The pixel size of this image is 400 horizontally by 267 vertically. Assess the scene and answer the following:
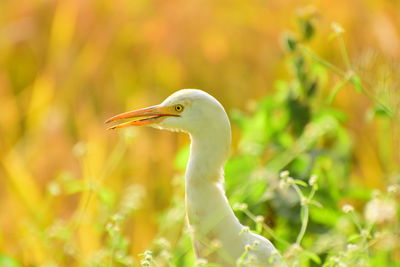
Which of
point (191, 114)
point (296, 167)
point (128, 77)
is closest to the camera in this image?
point (191, 114)

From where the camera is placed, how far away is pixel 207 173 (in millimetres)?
1253

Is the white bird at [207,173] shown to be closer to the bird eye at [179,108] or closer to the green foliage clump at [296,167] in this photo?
the bird eye at [179,108]

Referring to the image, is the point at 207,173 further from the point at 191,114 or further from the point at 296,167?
the point at 296,167

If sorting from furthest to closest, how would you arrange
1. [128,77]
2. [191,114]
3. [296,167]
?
[128,77]
[296,167]
[191,114]

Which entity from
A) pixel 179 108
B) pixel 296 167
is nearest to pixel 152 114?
pixel 179 108

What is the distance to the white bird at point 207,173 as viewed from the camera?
1.23 m

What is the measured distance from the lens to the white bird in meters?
1.23

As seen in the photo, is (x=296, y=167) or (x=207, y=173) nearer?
(x=207, y=173)

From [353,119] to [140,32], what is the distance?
0.95 metres

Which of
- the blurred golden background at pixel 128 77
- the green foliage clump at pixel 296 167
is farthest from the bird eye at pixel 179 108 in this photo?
the blurred golden background at pixel 128 77

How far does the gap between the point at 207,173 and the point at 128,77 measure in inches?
74.9

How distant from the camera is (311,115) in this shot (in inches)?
76.3

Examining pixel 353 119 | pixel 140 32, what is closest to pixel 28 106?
pixel 140 32

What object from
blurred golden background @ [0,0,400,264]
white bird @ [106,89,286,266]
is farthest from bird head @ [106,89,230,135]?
blurred golden background @ [0,0,400,264]
